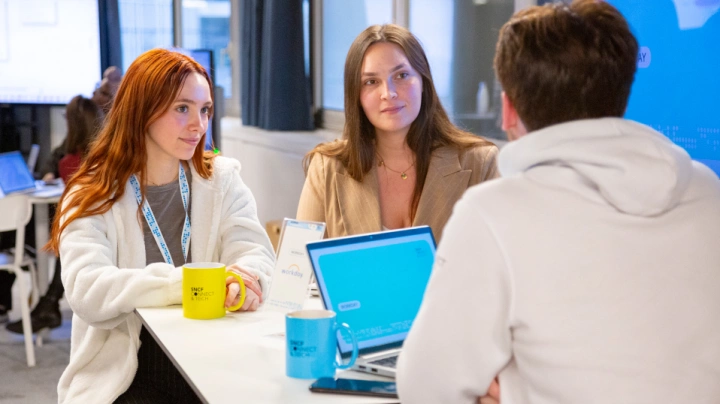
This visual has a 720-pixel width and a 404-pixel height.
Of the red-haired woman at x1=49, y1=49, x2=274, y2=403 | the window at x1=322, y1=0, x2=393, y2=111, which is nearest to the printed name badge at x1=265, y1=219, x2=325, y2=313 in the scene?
the red-haired woman at x1=49, y1=49, x2=274, y2=403

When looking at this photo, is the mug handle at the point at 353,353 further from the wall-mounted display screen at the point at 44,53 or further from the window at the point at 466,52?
the wall-mounted display screen at the point at 44,53

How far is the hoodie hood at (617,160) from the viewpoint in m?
1.09

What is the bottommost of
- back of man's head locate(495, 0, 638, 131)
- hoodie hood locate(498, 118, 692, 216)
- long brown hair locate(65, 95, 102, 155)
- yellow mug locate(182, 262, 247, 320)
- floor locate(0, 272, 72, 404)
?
floor locate(0, 272, 72, 404)

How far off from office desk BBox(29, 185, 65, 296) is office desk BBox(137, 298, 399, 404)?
2.55 meters

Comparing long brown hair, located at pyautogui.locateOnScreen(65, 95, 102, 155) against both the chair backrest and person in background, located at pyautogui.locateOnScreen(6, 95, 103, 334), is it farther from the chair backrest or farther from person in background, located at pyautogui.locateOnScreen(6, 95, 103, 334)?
the chair backrest

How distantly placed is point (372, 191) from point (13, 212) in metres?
2.39

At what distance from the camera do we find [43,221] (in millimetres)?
4387

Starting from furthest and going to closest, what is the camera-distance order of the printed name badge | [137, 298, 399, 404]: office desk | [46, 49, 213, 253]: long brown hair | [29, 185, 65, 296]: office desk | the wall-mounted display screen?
the wall-mounted display screen < [29, 185, 65, 296]: office desk < [46, 49, 213, 253]: long brown hair < the printed name badge < [137, 298, 399, 404]: office desk

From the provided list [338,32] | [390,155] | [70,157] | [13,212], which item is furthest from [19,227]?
[338,32]

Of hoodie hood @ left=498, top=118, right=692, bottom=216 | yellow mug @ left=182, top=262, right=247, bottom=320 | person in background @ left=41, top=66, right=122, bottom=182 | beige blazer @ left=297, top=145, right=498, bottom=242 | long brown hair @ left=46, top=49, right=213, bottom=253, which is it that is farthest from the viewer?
person in background @ left=41, top=66, right=122, bottom=182

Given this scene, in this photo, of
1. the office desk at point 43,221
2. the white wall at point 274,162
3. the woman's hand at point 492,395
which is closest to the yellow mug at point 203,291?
the woman's hand at point 492,395

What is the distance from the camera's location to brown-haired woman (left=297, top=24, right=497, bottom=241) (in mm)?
2336

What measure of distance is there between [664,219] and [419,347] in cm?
39

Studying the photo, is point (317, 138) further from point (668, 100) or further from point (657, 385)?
point (657, 385)
